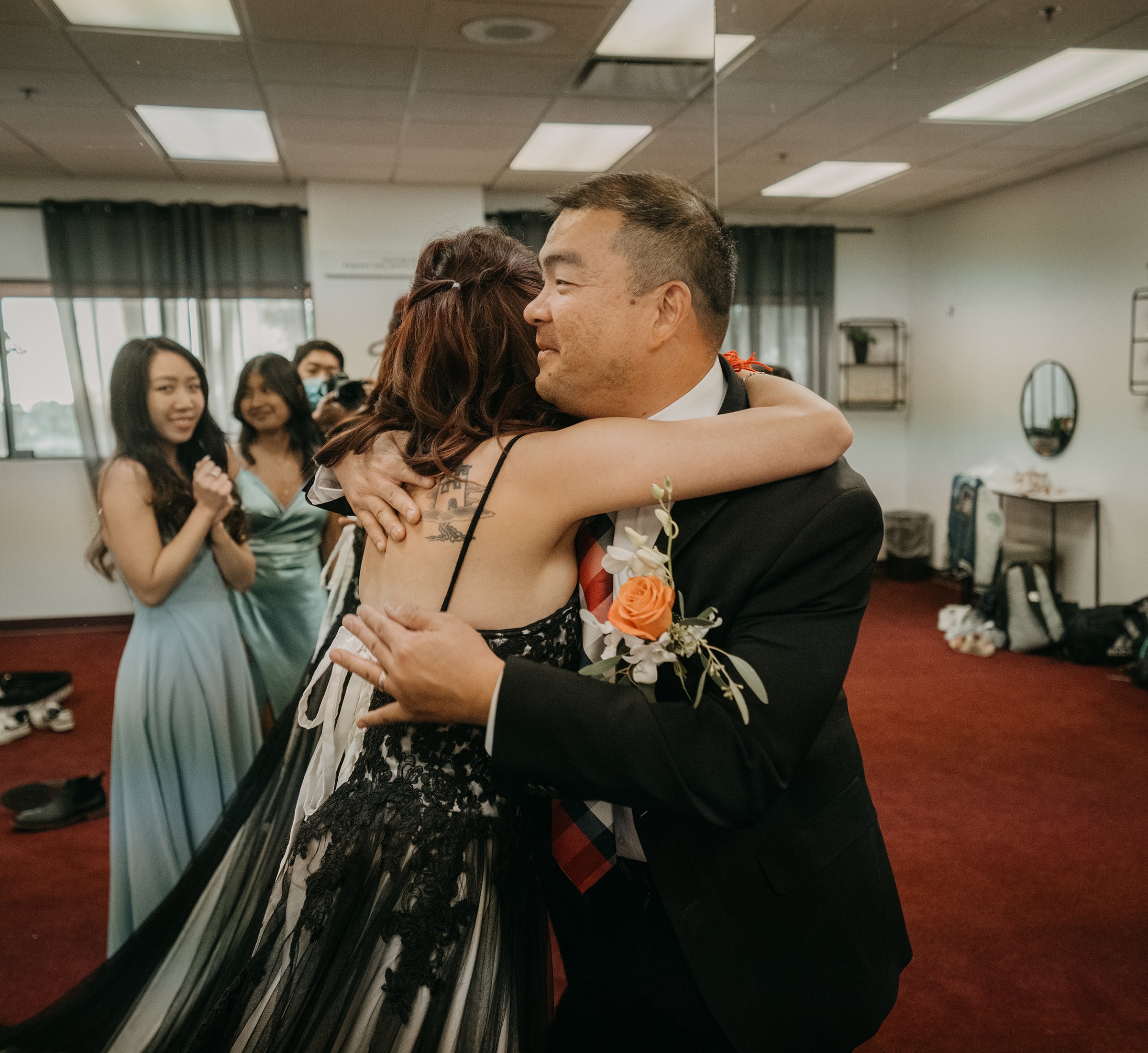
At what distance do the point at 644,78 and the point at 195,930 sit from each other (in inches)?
153

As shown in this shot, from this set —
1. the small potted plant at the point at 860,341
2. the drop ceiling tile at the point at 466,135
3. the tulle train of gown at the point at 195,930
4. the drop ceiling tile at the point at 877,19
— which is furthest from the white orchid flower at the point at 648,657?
the small potted plant at the point at 860,341

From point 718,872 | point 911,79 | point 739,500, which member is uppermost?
point 911,79

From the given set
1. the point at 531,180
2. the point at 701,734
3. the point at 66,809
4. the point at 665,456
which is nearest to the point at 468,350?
the point at 665,456

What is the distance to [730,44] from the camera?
3963mm

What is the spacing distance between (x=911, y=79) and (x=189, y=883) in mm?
4425

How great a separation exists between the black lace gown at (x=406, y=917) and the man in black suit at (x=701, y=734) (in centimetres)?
11

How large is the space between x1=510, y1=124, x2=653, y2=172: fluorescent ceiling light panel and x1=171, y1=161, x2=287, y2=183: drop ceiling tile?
2.44 meters

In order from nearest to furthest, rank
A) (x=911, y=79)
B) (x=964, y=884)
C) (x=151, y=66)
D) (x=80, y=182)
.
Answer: (x=80, y=182) < (x=151, y=66) < (x=964, y=884) < (x=911, y=79)

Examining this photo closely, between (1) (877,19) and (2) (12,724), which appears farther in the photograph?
(1) (877,19)

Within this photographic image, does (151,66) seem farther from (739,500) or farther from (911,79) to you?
(911,79)

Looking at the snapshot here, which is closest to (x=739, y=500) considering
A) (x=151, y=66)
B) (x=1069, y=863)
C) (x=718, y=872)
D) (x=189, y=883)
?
(x=718, y=872)

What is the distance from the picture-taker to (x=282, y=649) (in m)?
2.61

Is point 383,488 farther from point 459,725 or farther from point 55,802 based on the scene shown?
point 55,802

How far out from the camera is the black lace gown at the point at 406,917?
3.72 ft
